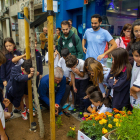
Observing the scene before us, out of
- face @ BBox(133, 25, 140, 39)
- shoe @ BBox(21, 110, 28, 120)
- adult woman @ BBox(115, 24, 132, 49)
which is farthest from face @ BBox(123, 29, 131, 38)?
shoe @ BBox(21, 110, 28, 120)

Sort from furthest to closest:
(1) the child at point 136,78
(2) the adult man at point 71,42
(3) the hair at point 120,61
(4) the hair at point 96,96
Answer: (2) the adult man at point 71,42 → (4) the hair at point 96,96 → (3) the hair at point 120,61 → (1) the child at point 136,78

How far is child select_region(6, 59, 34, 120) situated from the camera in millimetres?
2370

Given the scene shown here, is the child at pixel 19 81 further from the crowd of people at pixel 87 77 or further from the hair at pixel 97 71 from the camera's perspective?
the hair at pixel 97 71

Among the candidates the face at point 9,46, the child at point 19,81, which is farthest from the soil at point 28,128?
the face at point 9,46

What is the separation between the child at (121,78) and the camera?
2143 mm

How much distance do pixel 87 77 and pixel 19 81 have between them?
1.31m

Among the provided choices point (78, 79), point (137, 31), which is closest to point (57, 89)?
point (78, 79)

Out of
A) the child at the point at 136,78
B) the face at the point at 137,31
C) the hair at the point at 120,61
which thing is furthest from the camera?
the face at the point at 137,31

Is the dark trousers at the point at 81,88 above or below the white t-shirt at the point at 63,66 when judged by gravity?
below

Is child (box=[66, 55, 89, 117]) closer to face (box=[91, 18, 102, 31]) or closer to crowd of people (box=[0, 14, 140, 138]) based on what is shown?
crowd of people (box=[0, 14, 140, 138])

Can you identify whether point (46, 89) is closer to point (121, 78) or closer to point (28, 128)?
point (28, 128)

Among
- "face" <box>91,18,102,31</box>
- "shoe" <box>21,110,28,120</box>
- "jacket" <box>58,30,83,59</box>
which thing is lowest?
"shoe" <box>21,110,28,120</box>

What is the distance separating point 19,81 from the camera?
2434 mm

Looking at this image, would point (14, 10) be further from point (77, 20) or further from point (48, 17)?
point (48, 17)
